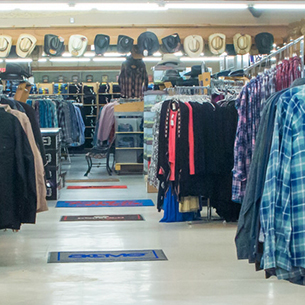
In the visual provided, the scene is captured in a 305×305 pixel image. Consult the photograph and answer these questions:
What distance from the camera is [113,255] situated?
471 cm

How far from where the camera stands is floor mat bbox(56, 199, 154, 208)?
7424mm

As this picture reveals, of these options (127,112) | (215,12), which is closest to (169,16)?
(215,12)

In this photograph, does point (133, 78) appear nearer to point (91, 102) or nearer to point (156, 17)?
point (156, 17)

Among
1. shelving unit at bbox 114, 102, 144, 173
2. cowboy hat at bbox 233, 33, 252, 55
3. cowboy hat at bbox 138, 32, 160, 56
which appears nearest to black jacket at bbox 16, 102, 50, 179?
shelving unit at bbox 114, 102, 144, 173

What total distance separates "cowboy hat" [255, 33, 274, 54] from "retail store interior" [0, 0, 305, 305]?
0.02 meters

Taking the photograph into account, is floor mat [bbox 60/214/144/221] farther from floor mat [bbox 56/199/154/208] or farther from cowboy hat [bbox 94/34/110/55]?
cowboy hat [bbox 94/34/110/55]

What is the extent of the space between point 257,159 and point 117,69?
59.1 feet

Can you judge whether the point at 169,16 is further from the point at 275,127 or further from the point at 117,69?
the point at 275,127

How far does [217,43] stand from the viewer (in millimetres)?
10945

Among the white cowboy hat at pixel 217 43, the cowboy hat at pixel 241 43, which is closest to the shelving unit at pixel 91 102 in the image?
the white cowboy hat at pixel 217 43

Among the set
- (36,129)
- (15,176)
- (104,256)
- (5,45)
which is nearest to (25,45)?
(5,45)

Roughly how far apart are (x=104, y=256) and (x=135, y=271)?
0.56 meters

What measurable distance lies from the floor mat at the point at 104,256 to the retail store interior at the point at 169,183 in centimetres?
2

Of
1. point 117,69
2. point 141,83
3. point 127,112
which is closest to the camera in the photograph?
point 127,112
